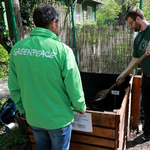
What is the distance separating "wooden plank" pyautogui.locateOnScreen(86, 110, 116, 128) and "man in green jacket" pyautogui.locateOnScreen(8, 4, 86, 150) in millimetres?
311

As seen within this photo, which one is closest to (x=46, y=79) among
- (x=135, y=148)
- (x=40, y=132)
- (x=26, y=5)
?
(x=40, y=132)

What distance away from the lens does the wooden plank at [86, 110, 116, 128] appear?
161cm

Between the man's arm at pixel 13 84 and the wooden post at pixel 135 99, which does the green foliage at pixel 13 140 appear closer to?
the man's arm at pixel 13 84

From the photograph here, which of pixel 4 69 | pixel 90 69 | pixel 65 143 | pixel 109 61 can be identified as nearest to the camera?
pixel 65 143

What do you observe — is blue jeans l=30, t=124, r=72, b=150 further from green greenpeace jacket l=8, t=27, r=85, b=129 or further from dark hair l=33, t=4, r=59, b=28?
dark hair l=33, t=4, r=59, b=28

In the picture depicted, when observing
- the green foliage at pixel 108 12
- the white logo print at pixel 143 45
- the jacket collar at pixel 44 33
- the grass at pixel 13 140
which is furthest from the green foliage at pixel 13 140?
the green foliage at pixel 108 12

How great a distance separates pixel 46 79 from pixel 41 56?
0.18 metres

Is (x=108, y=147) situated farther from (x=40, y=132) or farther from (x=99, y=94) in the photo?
(x=99, y=94)

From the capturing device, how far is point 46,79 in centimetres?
125

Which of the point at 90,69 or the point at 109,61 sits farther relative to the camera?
the point at 90,69

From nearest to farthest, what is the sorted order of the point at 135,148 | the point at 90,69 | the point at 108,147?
the point at 108,147, the point at 135,148, the point at 90,69

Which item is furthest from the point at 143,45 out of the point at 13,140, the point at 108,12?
the point at 108,12

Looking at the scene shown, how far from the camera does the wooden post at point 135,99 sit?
2701 millimetres

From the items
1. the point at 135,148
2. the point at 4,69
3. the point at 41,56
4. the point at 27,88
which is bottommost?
the point at 135,148
